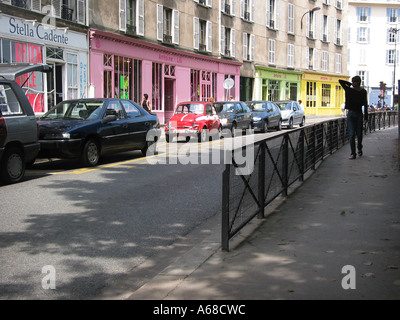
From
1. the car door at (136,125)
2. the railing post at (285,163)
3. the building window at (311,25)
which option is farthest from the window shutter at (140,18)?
the building window at (311,25)

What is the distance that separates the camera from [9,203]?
7.80 metres

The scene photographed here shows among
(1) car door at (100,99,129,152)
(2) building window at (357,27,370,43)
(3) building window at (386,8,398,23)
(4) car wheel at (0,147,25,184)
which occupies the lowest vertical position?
(4) car wheel at (0,147,25,184)

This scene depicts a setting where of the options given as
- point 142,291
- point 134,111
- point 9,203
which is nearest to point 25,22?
point 134,111

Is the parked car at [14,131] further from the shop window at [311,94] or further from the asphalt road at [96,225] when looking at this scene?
the shop window at [311,94]

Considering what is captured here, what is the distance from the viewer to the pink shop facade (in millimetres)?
24531

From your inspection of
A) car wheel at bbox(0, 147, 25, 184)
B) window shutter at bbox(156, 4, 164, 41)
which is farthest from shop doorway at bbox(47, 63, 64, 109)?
car wheel at bbox(0, 147, 25, 184)

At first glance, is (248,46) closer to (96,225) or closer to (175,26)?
(175,26)

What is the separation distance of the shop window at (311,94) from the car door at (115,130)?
129ft

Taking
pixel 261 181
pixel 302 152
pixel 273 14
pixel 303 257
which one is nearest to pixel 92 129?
pixel 302 152

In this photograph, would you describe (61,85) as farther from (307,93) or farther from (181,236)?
(307,93)

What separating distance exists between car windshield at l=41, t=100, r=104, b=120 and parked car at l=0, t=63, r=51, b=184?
238cm

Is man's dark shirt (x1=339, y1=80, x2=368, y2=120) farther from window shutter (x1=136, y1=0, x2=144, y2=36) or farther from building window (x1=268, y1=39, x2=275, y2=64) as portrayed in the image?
building window (x1=268, y1=39, x2=275, y2=64)
